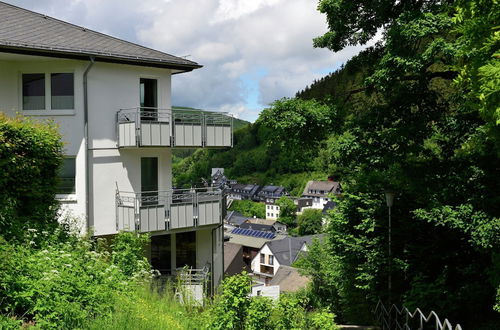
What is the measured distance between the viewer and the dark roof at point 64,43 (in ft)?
47.9

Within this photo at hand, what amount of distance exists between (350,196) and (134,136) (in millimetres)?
7780

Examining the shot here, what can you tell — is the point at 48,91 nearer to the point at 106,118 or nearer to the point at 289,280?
the point at 106,118

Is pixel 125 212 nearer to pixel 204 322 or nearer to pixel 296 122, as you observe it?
pixel 296 122

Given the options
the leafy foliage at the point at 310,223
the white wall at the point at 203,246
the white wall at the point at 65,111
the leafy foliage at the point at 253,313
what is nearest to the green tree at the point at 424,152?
the leafy foliage at the point at 253,313

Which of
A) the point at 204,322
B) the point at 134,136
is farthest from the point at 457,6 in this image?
the point at 134,136

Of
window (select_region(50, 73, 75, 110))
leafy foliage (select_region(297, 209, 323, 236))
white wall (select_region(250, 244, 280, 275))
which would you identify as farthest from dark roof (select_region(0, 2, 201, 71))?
leafy foliage (select_region(297, 209, 323, 236))

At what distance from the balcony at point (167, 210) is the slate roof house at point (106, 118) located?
0.03m

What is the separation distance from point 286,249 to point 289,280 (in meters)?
36.8

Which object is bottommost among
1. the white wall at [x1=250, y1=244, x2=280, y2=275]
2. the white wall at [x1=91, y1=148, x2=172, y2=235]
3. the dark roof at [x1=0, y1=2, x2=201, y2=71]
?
the white wall at [x1=250, y1=244, x2=280, y2=275]

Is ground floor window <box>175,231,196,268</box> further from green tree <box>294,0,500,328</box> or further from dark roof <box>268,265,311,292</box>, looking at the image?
dark roof <box>268,265,311,292</box>

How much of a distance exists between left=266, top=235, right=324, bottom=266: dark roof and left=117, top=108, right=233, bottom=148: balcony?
3059 inches

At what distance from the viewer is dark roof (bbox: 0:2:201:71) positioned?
14586 millimetres

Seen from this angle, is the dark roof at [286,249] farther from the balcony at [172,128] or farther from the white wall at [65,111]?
the white wall at [65,111]

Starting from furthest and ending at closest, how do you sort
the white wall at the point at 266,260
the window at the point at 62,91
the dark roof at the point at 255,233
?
the dark roof at the point at 255,233, the white wall at the point at 266,260, the window at the point at 62,91
